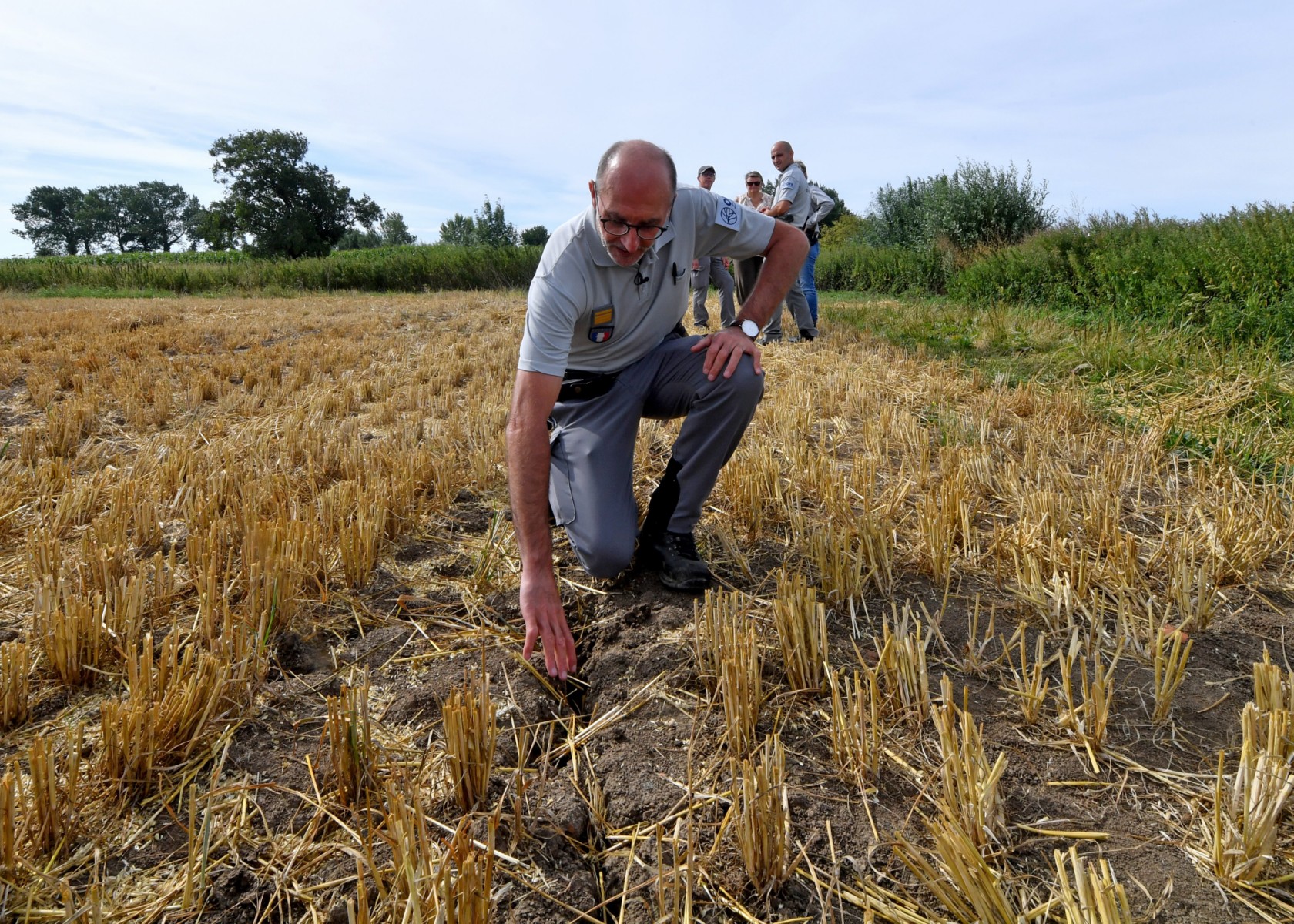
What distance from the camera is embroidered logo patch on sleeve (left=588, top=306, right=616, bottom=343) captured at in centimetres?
300

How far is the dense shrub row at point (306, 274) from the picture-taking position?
25.3m

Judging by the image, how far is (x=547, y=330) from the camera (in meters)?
2.64

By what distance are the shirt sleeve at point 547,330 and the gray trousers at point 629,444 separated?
0.41 m

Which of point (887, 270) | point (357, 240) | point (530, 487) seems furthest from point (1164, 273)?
point (357, 240)

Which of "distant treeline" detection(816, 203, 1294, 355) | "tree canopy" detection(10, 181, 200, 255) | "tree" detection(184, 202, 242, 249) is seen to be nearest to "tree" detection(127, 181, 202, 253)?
"tree canopy" detection(10, 181, 200, 255)

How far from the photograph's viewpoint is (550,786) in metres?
1.84

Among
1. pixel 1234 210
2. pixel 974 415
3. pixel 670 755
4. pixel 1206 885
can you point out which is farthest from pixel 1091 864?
pixel 1234 210

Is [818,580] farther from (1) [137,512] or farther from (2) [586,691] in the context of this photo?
(1) [137,512]

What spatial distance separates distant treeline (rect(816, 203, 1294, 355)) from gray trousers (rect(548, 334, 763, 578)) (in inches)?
226

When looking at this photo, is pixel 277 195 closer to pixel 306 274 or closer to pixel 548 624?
pixel 306 274

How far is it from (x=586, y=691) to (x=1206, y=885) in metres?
1.52

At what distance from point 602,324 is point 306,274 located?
26.5 m

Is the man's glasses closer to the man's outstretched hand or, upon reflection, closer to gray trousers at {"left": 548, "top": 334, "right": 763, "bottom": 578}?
gray trousers at {"left": 548, "top": 334, "right": 763, "bottom": 578}

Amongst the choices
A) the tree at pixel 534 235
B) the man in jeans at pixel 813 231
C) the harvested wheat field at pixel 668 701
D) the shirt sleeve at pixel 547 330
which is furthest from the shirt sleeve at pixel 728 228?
the tree at pixel 534 235
